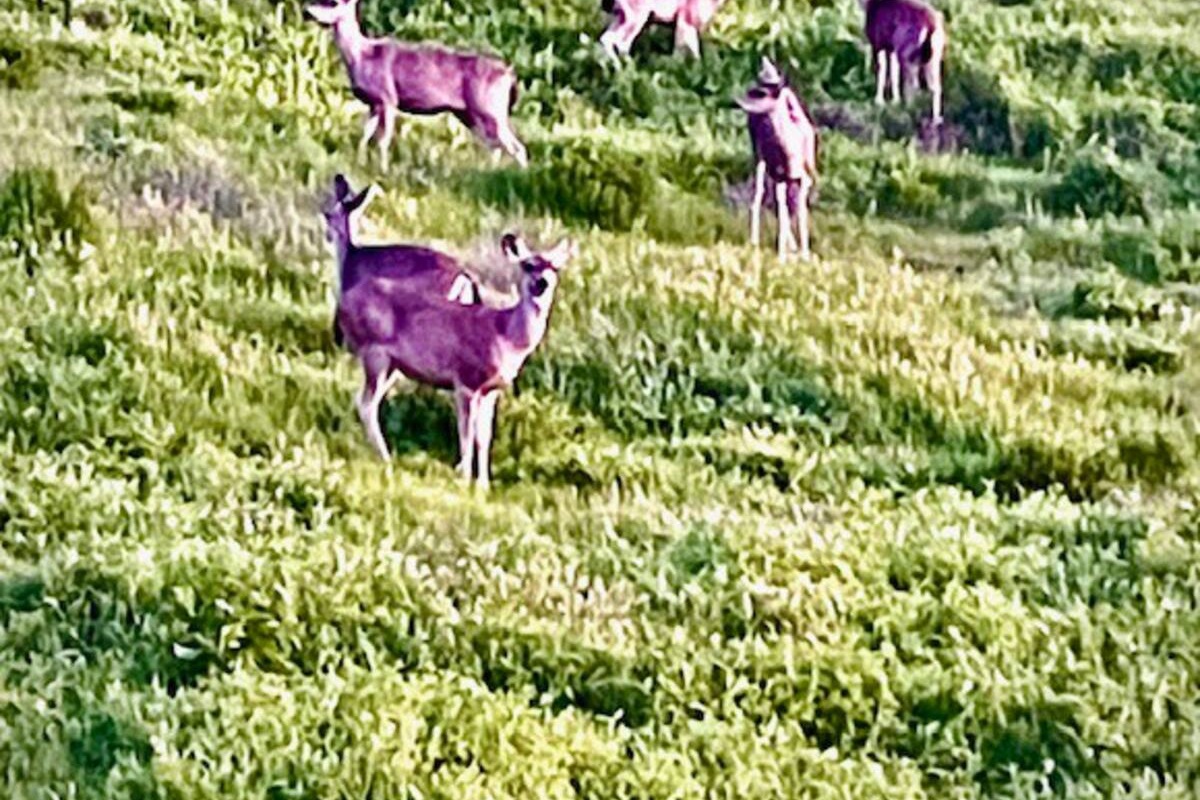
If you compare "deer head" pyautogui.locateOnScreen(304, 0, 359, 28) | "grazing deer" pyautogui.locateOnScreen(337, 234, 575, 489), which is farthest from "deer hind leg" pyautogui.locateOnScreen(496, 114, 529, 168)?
"grazing deer" pyautogui.locateOnScreen(337, 234, 575, 489)

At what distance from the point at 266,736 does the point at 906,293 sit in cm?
436

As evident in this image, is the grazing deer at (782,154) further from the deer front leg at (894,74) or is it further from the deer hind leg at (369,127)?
the deer front leg at (894,74)

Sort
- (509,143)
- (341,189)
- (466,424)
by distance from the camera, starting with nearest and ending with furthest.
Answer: (466,424)
(341,189)
(509,143)

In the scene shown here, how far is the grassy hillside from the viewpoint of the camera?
20.6 feet

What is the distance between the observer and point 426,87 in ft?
33.7

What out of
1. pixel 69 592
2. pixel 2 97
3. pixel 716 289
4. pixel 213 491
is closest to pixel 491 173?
pixel 716 289

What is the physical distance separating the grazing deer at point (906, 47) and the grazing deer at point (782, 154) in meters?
2.18

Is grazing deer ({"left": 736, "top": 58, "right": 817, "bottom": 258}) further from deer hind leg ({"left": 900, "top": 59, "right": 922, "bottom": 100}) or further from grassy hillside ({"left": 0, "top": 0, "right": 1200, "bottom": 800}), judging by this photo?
deer hind leg ({"left": 900, "top": 59, "right": 922, "bottom": 100})

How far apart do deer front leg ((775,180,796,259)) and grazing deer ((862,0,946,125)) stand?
2.30m

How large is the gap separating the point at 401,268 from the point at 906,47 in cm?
551

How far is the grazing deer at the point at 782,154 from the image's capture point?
9984 millimetres

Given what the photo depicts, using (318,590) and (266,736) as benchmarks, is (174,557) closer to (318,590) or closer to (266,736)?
(318,590)

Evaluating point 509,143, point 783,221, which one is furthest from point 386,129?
point 783,221

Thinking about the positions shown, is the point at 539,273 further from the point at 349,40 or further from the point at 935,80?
the point at 935,80
